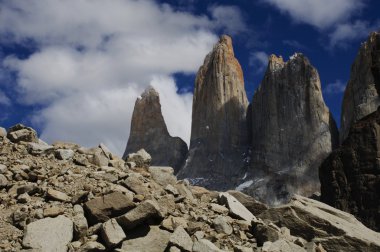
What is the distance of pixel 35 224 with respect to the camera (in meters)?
9.58

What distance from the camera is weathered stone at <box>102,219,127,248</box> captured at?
30.4 ft

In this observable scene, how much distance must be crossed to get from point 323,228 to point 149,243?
177 inches

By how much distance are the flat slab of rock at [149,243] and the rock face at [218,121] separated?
312 ft

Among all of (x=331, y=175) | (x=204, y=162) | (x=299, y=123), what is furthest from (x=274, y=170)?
(x=331, y=175)

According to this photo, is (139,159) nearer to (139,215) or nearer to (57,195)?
(57,195)

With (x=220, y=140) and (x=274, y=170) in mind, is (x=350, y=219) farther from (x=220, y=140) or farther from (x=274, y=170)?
(x=220, y=140)

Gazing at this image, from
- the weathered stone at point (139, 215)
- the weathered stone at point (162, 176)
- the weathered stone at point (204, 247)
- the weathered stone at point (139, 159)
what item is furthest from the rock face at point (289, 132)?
the weathered stone at point (204, 247)

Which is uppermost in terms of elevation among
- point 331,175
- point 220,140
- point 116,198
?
point 220,140

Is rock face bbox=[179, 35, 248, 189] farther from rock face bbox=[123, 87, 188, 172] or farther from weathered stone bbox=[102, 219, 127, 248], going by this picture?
weathered stone bbox=[102, 219, 127, 248]

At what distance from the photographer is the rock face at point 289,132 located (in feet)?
301

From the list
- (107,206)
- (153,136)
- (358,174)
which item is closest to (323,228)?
(107,206)

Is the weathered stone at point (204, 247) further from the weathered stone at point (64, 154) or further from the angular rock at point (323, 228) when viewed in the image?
the weathered stone at point (64, 154)

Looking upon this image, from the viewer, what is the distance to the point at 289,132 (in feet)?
326

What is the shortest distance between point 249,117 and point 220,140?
7997 mm
